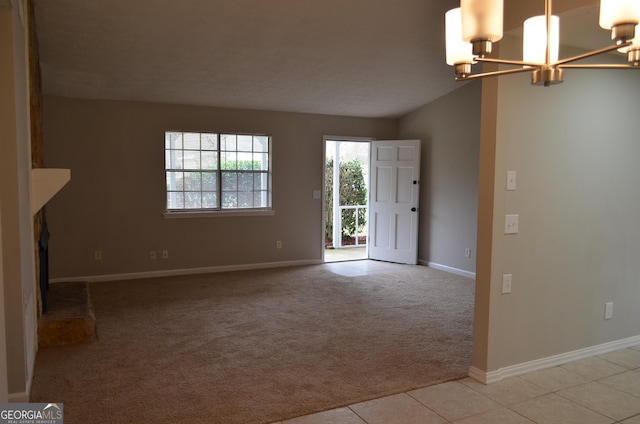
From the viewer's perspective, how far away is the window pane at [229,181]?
637 cm

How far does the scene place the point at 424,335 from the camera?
12.9ft

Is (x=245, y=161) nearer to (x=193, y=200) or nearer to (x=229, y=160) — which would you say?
(x=229, y=160)

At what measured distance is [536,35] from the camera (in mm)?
1861

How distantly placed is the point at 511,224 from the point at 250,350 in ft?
7.08

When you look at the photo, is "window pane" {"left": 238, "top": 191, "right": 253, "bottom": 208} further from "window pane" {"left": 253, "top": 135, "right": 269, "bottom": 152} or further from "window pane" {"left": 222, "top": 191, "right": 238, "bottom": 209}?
"window pane" {"left": 253, "top": 135, "right": 269, "bottom": 152}

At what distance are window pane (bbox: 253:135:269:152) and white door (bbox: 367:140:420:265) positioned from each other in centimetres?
175

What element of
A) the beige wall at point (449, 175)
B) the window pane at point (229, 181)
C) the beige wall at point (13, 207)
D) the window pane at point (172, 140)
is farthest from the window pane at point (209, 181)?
the beige wall at point (13, 207)

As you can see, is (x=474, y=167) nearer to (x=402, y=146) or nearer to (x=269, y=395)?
(x=402, y=146)

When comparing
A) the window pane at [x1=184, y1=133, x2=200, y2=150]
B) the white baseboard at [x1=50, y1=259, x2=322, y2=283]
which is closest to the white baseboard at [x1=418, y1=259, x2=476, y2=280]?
the white baseboard at [x1=50, y1=259, x2=322, y2=283]

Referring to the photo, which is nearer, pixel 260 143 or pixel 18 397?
pixel 18 397

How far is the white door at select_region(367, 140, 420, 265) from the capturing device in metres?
6.91

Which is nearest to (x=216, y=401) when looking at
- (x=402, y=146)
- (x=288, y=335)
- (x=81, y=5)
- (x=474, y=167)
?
(x=288, y=335)

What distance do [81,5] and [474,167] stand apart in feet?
15.6

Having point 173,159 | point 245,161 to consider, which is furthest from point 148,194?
point 245,161
